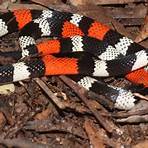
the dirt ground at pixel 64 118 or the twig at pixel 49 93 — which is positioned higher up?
the twig at pixel 49 93

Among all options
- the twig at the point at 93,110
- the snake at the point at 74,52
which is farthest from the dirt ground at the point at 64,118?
the snake at the point at 74,52

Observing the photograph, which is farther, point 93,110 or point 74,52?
point 74,52

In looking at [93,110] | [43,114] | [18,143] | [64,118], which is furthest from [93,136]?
[18,143]

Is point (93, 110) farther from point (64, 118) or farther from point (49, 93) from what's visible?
point (49, 93)

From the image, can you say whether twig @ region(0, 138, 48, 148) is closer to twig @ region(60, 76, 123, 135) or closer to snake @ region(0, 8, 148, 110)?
twig @ region(60, 76, 123, 135)

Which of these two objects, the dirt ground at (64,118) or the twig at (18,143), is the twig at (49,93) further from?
the twig at (18,143)

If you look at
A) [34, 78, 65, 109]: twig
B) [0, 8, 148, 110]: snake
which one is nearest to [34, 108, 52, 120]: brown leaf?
[34, 78, 65, 109]: twig

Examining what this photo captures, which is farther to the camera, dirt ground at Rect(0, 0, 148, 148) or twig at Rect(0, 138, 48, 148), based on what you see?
dirt ground at Rect(0, 0, 148, 148)

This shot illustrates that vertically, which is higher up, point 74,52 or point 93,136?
point 74,52

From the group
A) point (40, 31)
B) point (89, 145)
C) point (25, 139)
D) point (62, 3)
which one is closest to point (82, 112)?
point (89, 145)
